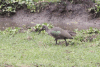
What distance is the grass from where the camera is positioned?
4.90 m

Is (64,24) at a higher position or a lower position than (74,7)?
lower

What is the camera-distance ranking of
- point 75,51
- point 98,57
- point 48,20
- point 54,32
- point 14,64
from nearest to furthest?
point 14,64, point 98,57, point 75,51, point 54,32, point 48,20

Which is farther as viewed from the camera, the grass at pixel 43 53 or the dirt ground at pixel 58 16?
the dirt ground at pixel 58 16

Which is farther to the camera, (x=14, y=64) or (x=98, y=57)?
(x=98, y=57)

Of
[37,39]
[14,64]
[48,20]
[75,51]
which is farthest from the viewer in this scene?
[48,20]

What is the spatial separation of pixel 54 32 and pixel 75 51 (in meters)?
1.02

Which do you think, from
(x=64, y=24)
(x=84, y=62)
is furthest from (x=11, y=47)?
(x=64, y=24)

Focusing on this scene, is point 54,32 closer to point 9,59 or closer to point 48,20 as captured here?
point 9,59

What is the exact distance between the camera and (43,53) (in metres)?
5.77

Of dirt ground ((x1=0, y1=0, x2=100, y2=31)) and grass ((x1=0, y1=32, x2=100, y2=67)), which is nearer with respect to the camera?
grass ((x1=0, y1=32, x2=100, y2=67))

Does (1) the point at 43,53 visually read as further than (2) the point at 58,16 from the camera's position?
No

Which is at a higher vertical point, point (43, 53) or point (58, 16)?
point (43, 53)

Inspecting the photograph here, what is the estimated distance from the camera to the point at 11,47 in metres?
6.48

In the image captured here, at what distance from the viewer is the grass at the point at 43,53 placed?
490 cm
